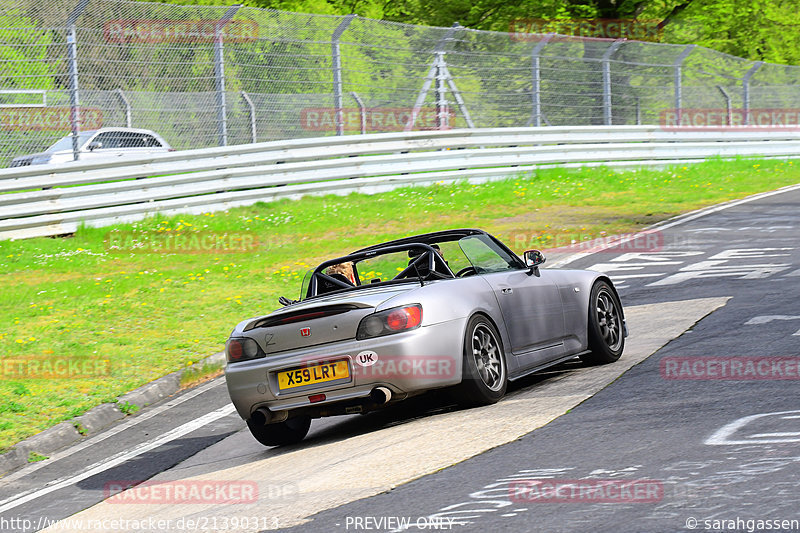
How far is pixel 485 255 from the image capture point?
25.0ft

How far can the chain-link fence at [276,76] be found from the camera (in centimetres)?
1533

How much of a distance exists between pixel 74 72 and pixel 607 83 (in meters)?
13.8

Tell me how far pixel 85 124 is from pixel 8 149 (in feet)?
4.02

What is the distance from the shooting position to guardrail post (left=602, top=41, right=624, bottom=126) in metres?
25.0

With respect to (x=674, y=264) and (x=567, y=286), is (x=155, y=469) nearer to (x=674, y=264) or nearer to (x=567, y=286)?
(x=567, y=286)

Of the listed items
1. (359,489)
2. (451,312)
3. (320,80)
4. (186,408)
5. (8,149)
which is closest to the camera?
(359,489)

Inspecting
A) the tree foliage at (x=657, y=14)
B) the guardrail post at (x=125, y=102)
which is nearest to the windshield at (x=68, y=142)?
the guardrail post at (x=125, y=102)

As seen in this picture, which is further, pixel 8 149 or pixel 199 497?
pixel 8 149

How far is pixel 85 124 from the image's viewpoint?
15641 mm

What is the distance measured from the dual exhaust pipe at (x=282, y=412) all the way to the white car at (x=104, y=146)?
982 cm

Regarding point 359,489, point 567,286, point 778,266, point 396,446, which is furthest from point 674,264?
point 359,489
